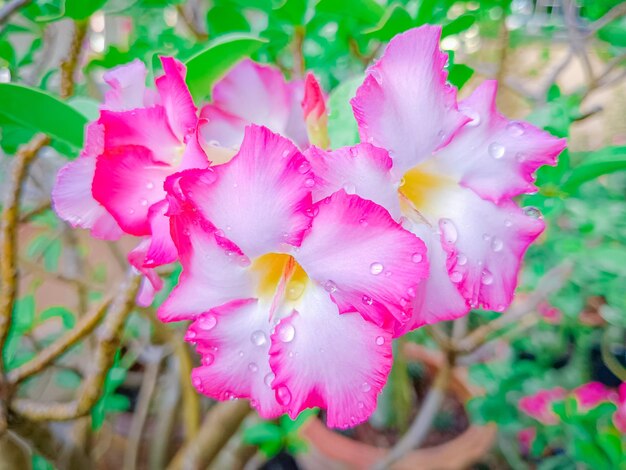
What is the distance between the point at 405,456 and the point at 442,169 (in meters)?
0.86

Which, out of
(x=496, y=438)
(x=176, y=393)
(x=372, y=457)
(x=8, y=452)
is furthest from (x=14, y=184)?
(x=496, y=438)

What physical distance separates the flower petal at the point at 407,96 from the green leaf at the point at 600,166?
181 millimetres

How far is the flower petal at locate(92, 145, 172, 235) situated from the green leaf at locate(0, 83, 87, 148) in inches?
3.4

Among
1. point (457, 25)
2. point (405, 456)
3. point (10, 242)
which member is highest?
point (457, 25)

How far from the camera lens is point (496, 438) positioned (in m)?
1.22

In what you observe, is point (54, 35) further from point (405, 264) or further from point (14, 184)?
point (405, 264)

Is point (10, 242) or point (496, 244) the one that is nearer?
point (496, 244)

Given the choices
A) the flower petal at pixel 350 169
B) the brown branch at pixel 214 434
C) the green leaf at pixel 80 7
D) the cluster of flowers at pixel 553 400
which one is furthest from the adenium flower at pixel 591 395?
the green leaf at pixel 80 7

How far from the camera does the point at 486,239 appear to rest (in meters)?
0.32

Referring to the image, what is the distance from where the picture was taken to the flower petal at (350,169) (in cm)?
27

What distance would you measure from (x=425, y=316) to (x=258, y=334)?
0.10m

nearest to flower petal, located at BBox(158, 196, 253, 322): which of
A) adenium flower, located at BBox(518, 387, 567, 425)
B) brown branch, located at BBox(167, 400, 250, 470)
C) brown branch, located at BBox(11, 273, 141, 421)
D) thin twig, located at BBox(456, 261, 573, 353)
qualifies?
brown branch, located at BBox(11, 273, 141, 421)

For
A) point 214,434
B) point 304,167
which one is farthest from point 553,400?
point 304,167

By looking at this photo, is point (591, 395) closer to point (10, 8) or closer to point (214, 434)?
point (214, 434)
